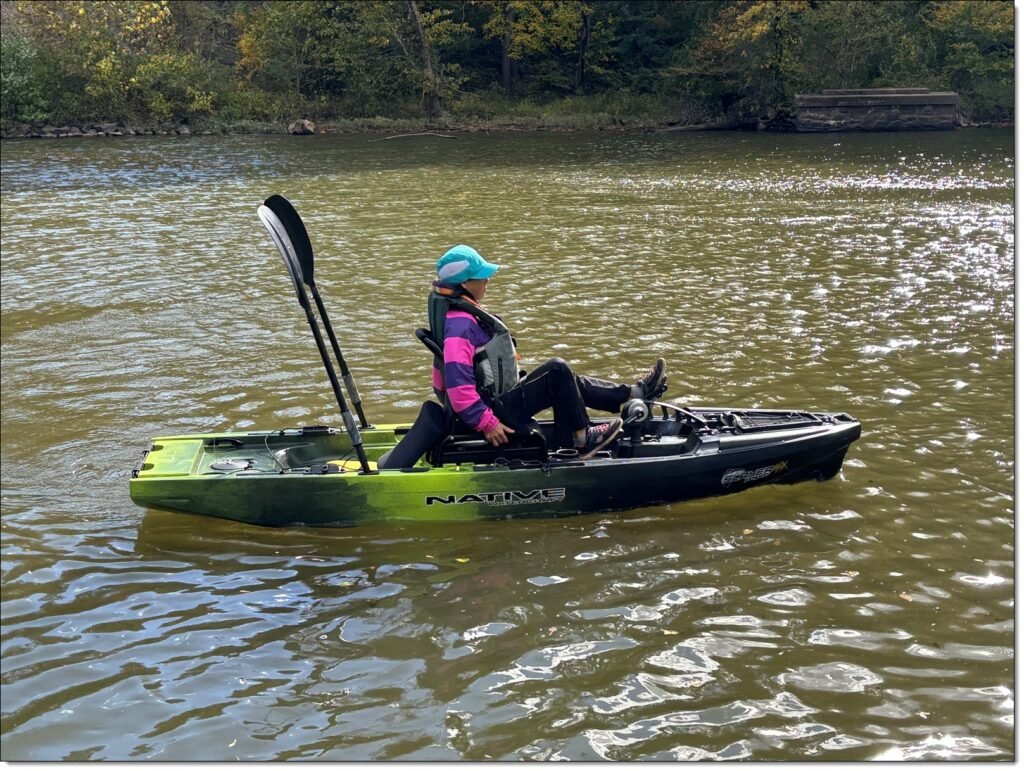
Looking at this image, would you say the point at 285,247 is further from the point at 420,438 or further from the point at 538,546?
the point at 538,546

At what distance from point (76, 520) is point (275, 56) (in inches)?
1566

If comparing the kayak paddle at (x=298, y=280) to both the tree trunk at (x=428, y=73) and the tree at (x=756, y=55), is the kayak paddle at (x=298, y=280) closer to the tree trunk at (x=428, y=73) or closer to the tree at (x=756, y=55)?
the tree at (x=756, y=55)

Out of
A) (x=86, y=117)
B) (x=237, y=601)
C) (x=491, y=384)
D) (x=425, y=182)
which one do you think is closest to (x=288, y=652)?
(x=237, y=601)

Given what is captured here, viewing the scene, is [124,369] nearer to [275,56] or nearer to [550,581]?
[550,581]

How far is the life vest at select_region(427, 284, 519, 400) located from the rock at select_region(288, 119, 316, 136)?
32925 millimetres

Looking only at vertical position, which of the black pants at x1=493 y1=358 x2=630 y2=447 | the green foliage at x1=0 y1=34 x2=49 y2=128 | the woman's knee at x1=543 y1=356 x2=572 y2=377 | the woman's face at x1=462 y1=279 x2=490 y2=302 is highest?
the green foliage at x1=0 y1=34 x2=49 y2=128

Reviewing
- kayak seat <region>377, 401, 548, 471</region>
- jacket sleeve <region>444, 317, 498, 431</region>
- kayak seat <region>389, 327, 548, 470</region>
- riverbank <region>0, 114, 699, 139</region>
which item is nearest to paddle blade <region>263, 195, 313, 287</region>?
kayak seat <region>389, 327, 548, 470</region>

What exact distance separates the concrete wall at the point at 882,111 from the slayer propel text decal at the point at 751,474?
29815 mm

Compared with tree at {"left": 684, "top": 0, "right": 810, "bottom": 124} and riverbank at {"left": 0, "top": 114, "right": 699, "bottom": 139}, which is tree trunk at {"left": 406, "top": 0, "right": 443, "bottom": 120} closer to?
riverbank at {"left": 0, "top": 114, "right": 699, "bottom": 139}

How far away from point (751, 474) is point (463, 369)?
87.9 inches

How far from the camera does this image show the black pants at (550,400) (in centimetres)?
669

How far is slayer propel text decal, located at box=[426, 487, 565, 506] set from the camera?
6672 mm

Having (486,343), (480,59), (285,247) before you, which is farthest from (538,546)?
(480,59)

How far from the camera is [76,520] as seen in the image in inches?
274
